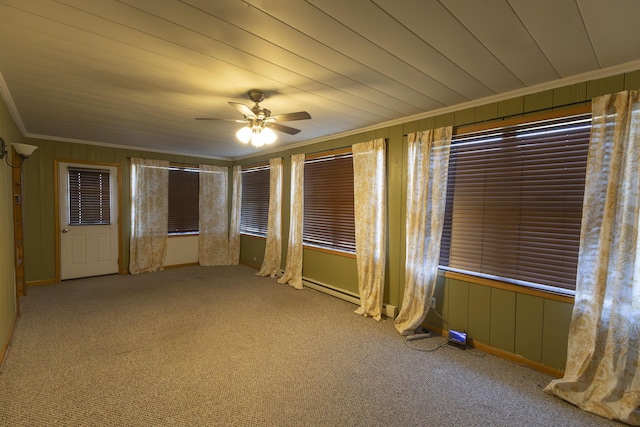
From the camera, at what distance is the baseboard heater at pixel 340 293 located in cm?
344

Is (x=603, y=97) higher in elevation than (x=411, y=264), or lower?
higher

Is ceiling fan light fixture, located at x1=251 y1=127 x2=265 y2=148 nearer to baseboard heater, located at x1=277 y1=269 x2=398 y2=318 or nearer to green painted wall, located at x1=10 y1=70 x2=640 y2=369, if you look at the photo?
green painted wall, located at x1=10 y1=70 x2=640 y2=369

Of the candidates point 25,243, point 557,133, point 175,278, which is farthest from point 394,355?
point 25,243

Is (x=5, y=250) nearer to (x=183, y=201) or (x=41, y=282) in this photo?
(x=41, y=282)

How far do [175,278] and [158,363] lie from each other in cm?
289

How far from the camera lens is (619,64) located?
200 centimetres

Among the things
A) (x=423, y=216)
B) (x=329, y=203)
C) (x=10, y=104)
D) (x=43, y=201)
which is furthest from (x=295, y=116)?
(x=43, y=201)

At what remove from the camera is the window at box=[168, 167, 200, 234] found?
5793 mm

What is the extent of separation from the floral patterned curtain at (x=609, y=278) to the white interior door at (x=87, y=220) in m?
6.21

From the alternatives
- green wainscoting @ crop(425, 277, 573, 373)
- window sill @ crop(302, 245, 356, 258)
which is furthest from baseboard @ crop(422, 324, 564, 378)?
window sill @ crop(302, 245, 356, 258)

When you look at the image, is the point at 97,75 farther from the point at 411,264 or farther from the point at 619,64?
the point at 619,64

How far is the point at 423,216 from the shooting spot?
301 cm

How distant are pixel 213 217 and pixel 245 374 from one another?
4361mm

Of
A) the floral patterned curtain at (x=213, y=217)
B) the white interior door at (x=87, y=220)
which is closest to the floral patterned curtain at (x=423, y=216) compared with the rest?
the floral patterned curtain at (x=213, y=217)
